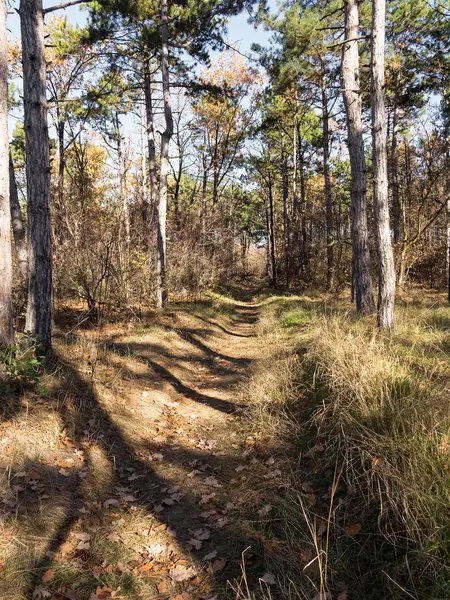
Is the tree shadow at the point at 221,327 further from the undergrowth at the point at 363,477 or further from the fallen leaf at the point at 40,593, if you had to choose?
the fallen leaf at the point at 40,593

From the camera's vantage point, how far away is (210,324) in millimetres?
11227

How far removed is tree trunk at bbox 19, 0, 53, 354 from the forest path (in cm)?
79

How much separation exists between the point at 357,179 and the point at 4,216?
7.04 meters

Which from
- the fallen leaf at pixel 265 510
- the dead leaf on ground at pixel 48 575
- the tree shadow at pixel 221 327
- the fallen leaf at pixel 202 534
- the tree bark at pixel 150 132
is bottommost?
the fallen leaf at pixel 202 534

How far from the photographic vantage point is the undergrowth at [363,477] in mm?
2285

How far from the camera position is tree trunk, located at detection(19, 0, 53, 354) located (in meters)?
5.52

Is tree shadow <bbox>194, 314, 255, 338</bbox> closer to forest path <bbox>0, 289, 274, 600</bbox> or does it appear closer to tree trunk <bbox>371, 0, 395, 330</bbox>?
forest path <bbox>0, 289, 274, 600</bbox>

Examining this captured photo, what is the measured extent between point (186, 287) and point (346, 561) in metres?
12.1

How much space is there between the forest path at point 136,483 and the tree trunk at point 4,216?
0.95 m

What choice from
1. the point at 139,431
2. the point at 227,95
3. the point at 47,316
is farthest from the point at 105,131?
the point at 139,431

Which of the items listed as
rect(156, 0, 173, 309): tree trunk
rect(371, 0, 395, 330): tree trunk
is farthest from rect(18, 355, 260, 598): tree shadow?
rect(156, 0, 173, 309): tree trunk

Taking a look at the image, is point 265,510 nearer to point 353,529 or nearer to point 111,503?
point 353,529

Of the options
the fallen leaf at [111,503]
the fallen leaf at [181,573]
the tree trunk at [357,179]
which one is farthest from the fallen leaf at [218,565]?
the tree trunk at [357,179]

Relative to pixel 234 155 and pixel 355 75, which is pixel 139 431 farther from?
pixel 234 155
